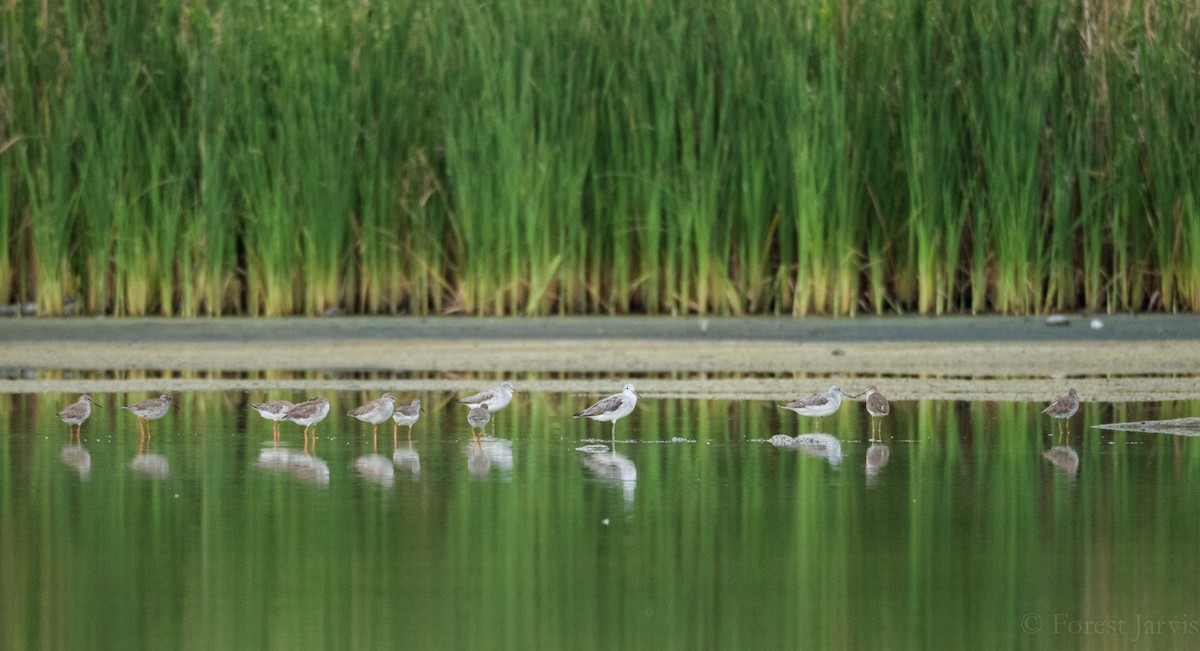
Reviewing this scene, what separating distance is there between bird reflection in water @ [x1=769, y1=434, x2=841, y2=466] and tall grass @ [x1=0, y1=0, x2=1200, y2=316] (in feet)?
14.9

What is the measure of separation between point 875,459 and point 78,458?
9.55 ft

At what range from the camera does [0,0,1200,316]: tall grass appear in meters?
12.5

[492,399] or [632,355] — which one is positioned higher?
[632,355]

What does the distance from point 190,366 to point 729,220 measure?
11.8ft

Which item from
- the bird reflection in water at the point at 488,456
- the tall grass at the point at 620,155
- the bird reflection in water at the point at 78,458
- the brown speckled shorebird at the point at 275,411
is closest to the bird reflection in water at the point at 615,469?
→ the bird reflection in water at the point at 488,456

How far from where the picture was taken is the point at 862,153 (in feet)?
41.7

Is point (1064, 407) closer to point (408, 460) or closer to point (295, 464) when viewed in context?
point (408, 460)

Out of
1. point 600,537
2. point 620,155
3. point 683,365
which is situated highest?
point 620,155

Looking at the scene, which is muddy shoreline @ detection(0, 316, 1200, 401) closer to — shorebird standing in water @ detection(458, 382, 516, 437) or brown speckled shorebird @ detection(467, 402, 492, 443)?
shorebird standing in water @ detection(458, 382, 516, 437)

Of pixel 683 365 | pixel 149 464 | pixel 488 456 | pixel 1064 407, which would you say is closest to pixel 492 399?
pixel 488 456

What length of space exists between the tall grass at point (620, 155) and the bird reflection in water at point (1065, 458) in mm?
5026

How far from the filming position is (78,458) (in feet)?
23.8

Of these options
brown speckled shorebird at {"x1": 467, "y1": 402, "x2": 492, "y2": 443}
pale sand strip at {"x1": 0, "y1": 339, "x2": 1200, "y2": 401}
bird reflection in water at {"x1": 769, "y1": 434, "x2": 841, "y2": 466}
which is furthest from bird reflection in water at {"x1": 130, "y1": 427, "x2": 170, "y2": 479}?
pale sand strip at {"x1": 0, "y1": 339, "x2": 1200, "y2": 401}

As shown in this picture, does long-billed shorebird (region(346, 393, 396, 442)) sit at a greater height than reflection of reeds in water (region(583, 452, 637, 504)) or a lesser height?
greater
